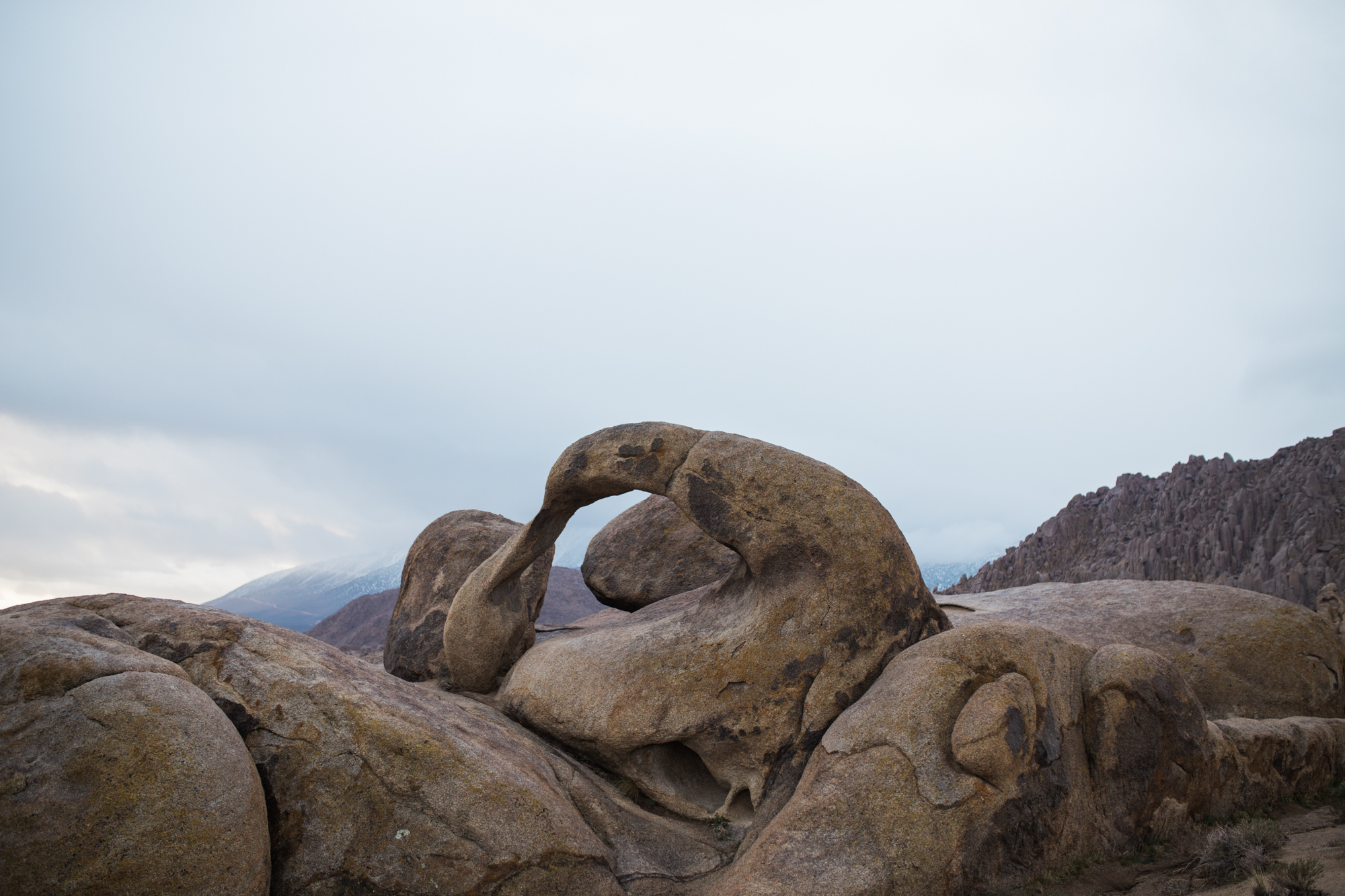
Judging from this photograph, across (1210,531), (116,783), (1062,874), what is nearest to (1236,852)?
(1062,874)

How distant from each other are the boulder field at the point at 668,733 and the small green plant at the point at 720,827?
3 centimetres

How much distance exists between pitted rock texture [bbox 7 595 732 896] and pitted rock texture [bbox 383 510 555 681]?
11.8 ft

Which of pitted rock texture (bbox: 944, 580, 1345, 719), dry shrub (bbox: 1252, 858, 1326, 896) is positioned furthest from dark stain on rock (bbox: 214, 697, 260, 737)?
pitted rock texture (bbox: 944, 580, 1345, 719)

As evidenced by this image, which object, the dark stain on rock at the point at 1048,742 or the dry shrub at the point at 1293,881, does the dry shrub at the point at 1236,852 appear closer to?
the dry shrub at the point at 1293,881

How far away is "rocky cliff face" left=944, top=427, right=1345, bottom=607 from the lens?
1121 inches

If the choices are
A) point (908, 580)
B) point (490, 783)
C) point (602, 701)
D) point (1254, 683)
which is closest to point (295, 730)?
point (490, 783)

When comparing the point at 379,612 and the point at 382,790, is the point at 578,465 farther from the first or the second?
the point at 379,612

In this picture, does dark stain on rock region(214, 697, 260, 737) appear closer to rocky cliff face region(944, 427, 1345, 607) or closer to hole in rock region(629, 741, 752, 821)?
hole in rock region(629, 741, 752, 821)

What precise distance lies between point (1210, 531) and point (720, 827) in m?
33.5

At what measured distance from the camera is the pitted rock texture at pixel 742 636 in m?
8.17

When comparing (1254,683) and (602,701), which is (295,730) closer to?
(602,701)

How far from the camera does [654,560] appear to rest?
13.0m

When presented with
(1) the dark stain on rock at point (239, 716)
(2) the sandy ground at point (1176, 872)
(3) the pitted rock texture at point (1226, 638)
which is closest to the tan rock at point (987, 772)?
(2) the sandy ground at point (1176, 872)

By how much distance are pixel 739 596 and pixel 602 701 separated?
6.58ft
